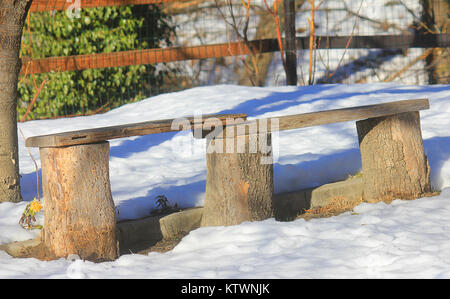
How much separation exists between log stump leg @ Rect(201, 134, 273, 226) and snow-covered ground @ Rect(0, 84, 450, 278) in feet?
0.36

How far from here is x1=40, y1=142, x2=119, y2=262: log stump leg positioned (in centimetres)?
306

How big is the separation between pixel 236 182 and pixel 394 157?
114 cm

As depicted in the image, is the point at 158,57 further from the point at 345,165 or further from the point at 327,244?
the point at 327,244

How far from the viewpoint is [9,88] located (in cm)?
379

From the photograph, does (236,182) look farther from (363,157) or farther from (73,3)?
(73,3)

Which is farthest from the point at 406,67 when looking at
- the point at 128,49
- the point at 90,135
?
the point at 90,135

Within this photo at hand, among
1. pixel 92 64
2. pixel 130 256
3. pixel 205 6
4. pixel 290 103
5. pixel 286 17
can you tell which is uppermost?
pixel 205 6

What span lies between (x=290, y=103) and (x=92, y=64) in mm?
2554

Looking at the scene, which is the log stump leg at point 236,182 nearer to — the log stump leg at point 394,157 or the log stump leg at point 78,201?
the log stump leg at point 78,201

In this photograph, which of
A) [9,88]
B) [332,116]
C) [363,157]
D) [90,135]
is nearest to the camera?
[90,135]

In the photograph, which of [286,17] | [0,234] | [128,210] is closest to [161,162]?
[128,210]

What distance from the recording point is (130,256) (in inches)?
126

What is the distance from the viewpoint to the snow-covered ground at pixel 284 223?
2.80 metres

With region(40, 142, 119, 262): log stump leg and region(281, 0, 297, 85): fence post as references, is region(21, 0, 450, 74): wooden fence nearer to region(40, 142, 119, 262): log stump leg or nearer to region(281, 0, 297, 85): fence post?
region(281, 0, 297, 85): fence post
